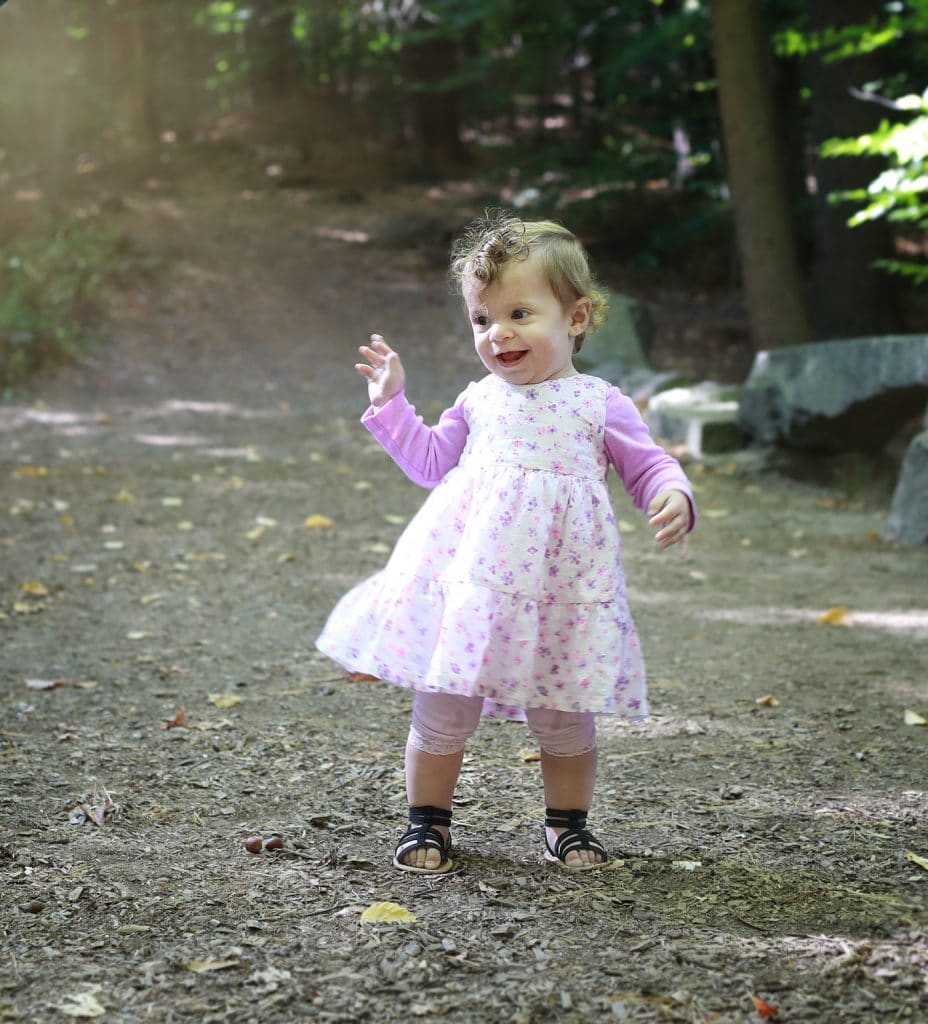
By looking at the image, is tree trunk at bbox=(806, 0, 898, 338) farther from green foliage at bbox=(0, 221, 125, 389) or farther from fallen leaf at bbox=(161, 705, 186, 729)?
fallen leaf at bbox=(161, 705, 186, 729)

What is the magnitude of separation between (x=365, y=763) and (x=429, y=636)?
1.00 meters

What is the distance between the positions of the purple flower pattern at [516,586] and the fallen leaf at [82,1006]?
2.94 feet

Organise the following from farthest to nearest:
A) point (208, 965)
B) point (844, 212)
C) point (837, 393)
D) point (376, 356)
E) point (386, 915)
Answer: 1. point (844, 212)
2. point (837, 393)
3. point (376, 356)
4. point (386, 915)
5. point (208, 965)

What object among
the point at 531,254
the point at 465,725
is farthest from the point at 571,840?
the point at 531,254

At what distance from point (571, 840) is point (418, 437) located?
3.34ft

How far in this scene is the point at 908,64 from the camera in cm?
1266

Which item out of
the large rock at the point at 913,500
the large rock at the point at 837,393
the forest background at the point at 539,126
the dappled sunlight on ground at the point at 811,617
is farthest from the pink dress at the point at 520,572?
the large rock at the point at 837,393

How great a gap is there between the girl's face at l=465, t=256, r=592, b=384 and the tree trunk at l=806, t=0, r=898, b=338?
949cm

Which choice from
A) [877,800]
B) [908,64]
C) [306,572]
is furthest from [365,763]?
[908,64]

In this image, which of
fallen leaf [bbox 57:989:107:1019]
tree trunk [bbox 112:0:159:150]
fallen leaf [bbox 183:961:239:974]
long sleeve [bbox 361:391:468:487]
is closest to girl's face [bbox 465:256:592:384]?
long sleeve [bbox 361:391:468:487]

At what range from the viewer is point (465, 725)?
9.46ft

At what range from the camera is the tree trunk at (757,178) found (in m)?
10.2

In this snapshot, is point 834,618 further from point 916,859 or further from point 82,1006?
point 82,1006

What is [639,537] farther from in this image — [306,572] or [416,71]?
[416,71]
